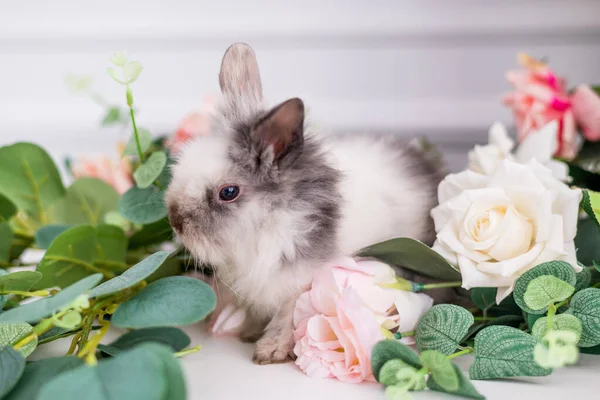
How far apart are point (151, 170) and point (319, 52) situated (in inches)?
31.3

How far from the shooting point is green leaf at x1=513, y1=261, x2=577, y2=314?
0.69 meters

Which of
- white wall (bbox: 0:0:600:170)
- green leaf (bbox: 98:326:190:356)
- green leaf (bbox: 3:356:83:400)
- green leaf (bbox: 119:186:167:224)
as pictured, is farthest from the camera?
white wall (bbox: 0:0:600:170)

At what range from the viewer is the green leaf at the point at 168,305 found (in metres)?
0.60

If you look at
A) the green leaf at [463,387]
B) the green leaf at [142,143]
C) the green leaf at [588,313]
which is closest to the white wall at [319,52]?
the green leaf at [142,143]

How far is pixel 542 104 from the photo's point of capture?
1121 millimetres

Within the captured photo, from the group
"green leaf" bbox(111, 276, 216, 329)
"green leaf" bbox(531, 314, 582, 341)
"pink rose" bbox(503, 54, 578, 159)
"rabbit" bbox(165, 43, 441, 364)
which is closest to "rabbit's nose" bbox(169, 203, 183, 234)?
"rabbit" bbox(165, 43, 441, 364)

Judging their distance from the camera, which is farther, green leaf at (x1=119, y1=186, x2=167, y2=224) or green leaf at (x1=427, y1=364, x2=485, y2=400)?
green leaf at (x1=119, y1=186, x2=167, y2=224)

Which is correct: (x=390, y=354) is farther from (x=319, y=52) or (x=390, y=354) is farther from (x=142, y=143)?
(x=319, y=52)

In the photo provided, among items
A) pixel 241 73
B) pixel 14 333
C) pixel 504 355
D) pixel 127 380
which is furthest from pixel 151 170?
pixel 504 355

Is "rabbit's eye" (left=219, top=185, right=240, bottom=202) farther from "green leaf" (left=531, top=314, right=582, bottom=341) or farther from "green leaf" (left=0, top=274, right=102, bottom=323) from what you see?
"green leaf" (left=531, top=314, right=582, bottom=341)

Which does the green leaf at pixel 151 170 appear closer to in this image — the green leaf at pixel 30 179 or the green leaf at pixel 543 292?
the green leaf at pixel 30 179

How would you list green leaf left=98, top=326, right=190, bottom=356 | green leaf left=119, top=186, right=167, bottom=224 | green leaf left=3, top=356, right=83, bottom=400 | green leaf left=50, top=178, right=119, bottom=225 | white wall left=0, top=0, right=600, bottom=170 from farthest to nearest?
white wall left=0, top=0, right=600, bottom=170
green leaf left=50, top=178, right=119, bottom=225
green leaf left=119, top=186, right=167, bottom=224
green leaf left=98, top=326, right=190, bottom=356
green leaf left=3, top=356, right=83, bottom=400

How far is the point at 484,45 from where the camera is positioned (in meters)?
1.46

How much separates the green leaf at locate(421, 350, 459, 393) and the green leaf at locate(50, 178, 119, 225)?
67 cm
